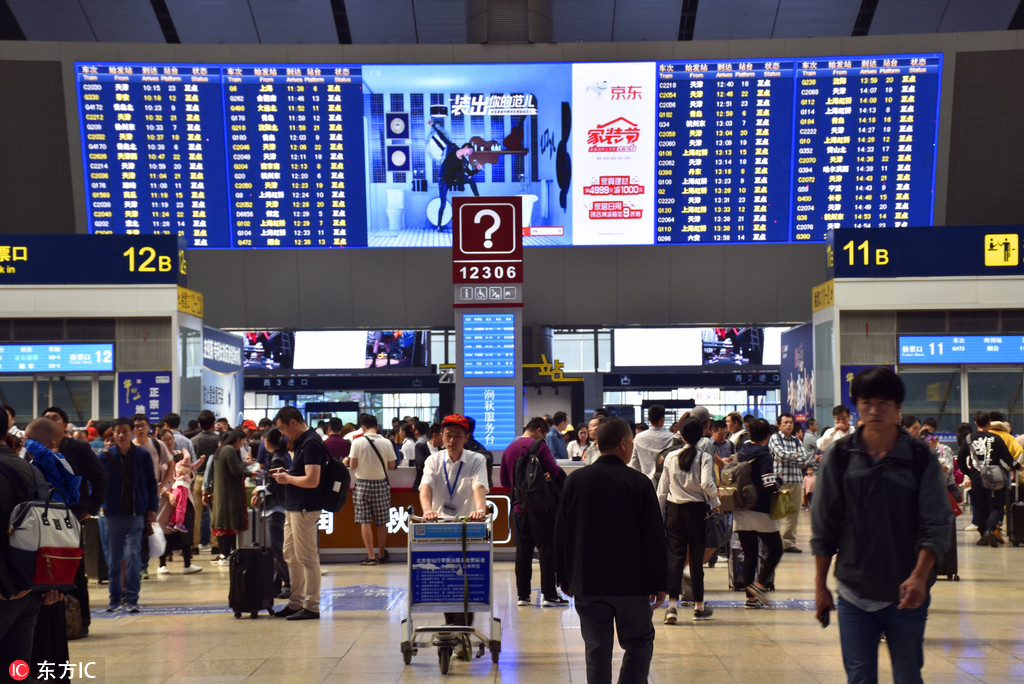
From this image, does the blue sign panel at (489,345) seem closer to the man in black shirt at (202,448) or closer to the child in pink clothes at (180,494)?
the man in black shirt at (202,448)

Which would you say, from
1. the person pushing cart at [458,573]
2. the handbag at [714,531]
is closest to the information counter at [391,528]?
the handbag at [714,531]

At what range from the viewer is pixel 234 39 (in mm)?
22969

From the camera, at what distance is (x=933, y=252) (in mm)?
16516

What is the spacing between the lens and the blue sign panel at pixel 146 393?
16719mm

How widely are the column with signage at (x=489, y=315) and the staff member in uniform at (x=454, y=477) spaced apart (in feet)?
15.5

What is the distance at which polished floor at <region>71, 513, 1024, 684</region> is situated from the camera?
5.89 meters

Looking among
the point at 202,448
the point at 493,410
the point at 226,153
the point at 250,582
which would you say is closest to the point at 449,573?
the point at 250,582

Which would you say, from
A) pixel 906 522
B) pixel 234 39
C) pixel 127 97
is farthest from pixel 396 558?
pixel 234 39

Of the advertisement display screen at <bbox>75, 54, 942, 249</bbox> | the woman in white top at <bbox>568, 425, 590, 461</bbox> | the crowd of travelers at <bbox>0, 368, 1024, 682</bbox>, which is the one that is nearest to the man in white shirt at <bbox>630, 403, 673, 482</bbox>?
the crowd of travelers at <bbox>0, 368, 1024, 682</bbox>

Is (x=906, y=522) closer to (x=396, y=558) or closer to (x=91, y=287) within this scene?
(x=396, y=558)

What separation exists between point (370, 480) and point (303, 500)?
344 centimetres

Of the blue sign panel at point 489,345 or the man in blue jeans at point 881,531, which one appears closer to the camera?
the man in blue jeans at point 881,531

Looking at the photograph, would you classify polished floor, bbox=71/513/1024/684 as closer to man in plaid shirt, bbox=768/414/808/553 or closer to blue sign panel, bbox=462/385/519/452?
man in plaid shirt, bbox=768/414/808/553

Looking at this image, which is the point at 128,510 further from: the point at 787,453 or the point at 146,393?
the point at 146,393
